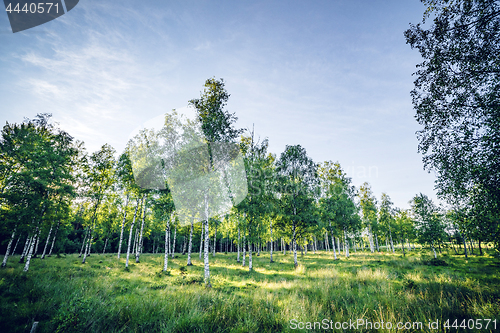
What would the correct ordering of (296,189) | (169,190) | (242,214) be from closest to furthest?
1. (169,190)
2. (242,214)
3. (296,189)

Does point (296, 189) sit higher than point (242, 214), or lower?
higher

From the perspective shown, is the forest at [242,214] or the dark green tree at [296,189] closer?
the forest at [242,214]

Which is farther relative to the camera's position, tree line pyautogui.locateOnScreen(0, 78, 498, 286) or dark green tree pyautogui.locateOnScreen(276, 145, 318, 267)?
dark green tree pyautogui.locateOnScreen(276, 145, 318, 267)

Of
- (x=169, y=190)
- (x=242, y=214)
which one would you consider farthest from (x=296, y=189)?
(x=169, y=190)

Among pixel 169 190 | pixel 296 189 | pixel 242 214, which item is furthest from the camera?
pixel 296 189

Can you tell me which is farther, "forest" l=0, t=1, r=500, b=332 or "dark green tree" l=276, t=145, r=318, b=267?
"dark green tree" l=276, t=145, r=318, b=267

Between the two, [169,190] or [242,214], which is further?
[242,214]

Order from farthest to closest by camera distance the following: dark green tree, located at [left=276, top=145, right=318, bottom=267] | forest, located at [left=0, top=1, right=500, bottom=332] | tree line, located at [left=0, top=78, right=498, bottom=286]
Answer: dark green tree, located at [left=276, top=145, right=318, bottom=267] → tree line, located at [left=0, top=78, right=498, bottom=286] → forest, located at [left=0, top=1, right=500, bottom=332]

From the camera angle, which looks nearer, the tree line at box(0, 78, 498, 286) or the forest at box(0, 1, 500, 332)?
the forest at box(0, 1, 500, 332)

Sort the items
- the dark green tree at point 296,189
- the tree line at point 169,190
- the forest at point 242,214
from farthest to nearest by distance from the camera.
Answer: the dark green tree at point 296,189 → the tree line at point 169,190 → the forest at point 242,214

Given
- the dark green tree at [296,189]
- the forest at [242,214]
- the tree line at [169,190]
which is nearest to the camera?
the forest at [242,214]

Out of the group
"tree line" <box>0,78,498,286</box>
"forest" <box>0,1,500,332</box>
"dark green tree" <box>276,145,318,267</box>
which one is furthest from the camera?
"dark green tree" <box>276,145,318,267</box>

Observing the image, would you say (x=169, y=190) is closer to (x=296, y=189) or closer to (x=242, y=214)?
(x=242, y=214)

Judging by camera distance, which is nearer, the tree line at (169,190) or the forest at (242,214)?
the forest at (242,214)
